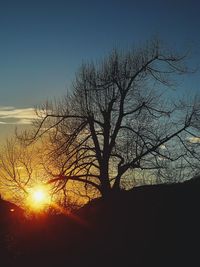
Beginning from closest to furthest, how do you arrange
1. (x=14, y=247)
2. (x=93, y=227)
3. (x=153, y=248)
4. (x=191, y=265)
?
(x=191, y=265), (x=153, y=248), (x=93, y=227), (x=14, y=247)

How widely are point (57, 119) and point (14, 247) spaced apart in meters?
9.87

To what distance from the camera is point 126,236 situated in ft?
47.5

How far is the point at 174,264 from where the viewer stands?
1195 centimetres

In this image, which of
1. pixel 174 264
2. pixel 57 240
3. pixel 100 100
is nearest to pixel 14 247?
pixel 57 240

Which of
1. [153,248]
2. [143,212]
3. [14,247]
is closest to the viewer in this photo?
[153,248]

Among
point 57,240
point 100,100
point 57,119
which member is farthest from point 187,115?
point 57,240

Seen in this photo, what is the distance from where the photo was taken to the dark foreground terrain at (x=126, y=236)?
12.9 m

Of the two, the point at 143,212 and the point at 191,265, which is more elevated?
the point at 143,212

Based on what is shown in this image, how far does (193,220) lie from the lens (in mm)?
13750

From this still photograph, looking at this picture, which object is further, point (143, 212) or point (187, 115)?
point (187, 115)

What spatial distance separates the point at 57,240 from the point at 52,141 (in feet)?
31.0

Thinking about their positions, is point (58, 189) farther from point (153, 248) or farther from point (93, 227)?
point (153, 248)

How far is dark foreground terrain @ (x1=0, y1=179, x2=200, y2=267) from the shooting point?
508 inches

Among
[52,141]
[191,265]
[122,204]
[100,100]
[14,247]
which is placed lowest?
[191,265]
